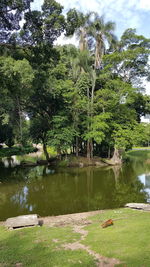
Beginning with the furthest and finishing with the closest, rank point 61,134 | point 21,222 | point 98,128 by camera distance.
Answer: point 98,128 → point 61,134 → point 21,222

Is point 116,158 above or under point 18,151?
under

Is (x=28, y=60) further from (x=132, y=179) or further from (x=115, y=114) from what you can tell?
(x=115, y=114)

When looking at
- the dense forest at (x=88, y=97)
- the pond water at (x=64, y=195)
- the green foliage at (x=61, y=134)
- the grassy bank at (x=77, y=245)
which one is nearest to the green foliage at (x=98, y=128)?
the dense forest at (x=88, y=97)

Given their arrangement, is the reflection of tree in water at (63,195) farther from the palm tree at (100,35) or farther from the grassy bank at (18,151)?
the palm tree at (100,35)

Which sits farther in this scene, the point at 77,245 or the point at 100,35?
the point at 100,35

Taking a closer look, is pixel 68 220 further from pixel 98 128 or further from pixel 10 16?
pixel 98 128

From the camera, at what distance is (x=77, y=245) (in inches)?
165

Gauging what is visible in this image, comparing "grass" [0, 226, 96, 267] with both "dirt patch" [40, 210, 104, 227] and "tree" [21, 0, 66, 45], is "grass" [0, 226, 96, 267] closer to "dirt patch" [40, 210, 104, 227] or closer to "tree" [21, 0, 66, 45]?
"dirt patch" [40, 210, 104, 227]

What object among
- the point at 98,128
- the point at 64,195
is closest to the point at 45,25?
the point at 64,195

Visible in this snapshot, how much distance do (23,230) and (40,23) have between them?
9006 millimetres

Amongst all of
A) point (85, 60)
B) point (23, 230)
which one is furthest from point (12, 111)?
point (23, 230)

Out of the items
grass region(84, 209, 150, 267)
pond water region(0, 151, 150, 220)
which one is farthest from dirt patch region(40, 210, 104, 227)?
pond water region(0, 151, 150, 220)

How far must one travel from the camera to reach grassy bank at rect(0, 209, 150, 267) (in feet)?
11.4

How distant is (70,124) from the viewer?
20750 mm
